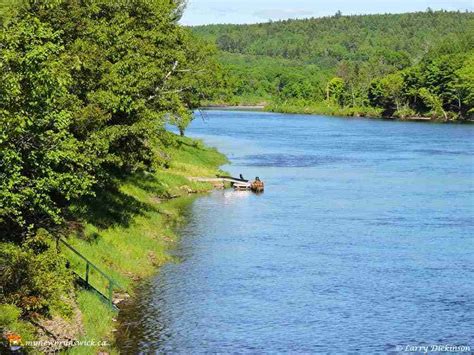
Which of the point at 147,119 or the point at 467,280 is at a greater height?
the point at 147,119

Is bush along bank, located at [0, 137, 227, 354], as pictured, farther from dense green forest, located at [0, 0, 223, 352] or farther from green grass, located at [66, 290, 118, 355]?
dense green forest, located at [0, 0, 223, 352]

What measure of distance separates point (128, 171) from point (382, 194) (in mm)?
21728

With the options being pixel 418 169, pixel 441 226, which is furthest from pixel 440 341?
pixel 418 169

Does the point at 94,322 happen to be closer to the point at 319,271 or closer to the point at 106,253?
the point at 106,253

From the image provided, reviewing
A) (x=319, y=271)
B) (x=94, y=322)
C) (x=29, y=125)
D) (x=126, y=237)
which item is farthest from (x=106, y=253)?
(x=29, y=125)

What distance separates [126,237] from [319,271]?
390 inches

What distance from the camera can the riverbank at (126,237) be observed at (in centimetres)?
3103

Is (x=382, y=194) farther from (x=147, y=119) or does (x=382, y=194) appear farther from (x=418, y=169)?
(x=147, y=119)

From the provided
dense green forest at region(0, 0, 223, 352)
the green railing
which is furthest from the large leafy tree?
the green railing

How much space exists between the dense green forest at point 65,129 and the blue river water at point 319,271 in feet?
12.9

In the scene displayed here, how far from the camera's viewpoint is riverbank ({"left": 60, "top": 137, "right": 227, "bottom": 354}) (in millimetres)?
31031

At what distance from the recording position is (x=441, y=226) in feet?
174

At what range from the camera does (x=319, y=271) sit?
41.2 meters

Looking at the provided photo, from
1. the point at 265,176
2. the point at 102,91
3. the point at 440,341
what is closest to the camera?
the point at 440,341
